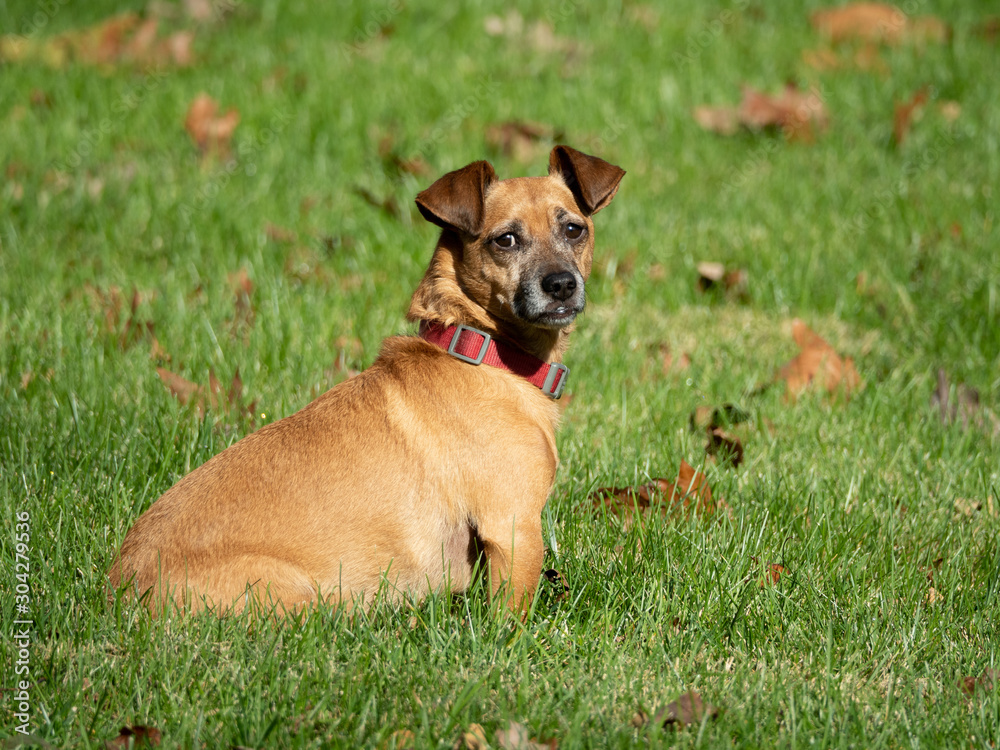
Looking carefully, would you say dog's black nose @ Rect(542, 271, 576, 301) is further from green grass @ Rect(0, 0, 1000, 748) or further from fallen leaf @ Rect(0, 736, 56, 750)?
fallen leaf @ Rect(0, 736, 56, 750)

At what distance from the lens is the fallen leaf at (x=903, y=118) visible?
26.0ft

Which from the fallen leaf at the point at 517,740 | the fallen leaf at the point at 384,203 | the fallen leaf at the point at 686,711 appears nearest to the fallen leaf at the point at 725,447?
the fallen leaf at the point at 686,711

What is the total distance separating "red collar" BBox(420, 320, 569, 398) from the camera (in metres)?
3.54

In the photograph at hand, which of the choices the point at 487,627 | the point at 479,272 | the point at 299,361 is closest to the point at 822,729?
the point at 487,627

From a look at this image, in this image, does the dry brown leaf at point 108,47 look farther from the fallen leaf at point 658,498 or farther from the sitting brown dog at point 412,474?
the fallen leaf at point 658,498

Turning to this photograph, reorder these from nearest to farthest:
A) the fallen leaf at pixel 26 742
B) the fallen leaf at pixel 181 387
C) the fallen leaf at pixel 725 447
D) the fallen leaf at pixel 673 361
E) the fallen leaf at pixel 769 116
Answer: the fallen leaf at pixel 26 742
the fallen leaf at pixel 725 447
the fallen leaf at pixel 181 387
the fallen leaf at pixel 673 361
the fallen leaf at pixel 769 116

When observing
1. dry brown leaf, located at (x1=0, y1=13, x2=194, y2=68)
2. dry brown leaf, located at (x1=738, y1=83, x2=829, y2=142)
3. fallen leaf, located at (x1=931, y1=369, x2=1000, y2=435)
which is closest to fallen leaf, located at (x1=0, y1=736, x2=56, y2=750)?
fallen leaf, located at (x1=931, y1=369, x2=1000, y2=435)

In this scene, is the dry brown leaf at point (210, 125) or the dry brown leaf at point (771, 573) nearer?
the dry brown leaf at point (771, 573)

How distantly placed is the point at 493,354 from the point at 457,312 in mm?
268

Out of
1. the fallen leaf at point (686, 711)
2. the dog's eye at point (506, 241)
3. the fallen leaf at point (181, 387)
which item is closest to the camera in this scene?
the fallen leaf at point (686, 711)

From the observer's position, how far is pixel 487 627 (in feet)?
10.4

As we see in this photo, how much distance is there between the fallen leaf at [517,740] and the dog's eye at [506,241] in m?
1.83

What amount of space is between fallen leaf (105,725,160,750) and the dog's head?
1.87 meters

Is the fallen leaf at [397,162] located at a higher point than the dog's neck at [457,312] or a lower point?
higher
